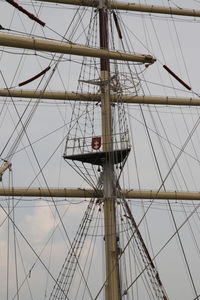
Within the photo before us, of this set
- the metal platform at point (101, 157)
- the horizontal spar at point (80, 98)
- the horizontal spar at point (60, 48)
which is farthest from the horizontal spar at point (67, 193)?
the horizontal spar at point (60, 48)

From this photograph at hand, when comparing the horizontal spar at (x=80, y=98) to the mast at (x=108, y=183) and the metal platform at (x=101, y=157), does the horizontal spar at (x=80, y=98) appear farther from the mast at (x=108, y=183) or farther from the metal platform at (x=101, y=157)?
the metal platform at (x=101, y=157)

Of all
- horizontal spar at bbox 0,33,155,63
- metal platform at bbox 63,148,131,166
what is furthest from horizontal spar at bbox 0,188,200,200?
horizontal spar at bbox 0,33,155,63

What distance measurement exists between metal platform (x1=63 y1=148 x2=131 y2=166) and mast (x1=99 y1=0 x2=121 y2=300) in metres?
0.06

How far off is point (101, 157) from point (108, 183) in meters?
0.81

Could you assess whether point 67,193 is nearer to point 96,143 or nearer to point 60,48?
point 96,143

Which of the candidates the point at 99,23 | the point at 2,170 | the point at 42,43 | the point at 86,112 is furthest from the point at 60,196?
the point at 42,43

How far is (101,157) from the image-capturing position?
605 inches

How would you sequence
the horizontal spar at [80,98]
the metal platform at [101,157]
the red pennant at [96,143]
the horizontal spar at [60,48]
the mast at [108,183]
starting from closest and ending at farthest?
1. the horizontal spar at [60,48]
2. the mast at [108,183]
3. the metal platform at [101,157]
4. the red pennant at [96,143]
5. the horizontal spar at [80,98]

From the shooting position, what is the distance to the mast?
13188 mm

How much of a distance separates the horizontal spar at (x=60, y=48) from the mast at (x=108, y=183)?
7.54ft

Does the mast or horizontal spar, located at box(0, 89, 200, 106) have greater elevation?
horizontal spar, located at box(0, 89, 200, 106)

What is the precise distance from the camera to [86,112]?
17281 millimetres

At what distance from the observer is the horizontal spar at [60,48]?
10.2 m

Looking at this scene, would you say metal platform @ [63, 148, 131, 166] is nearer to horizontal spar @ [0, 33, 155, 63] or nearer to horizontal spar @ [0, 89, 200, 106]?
horizontal spar @ [0, 33, 155, 63]
